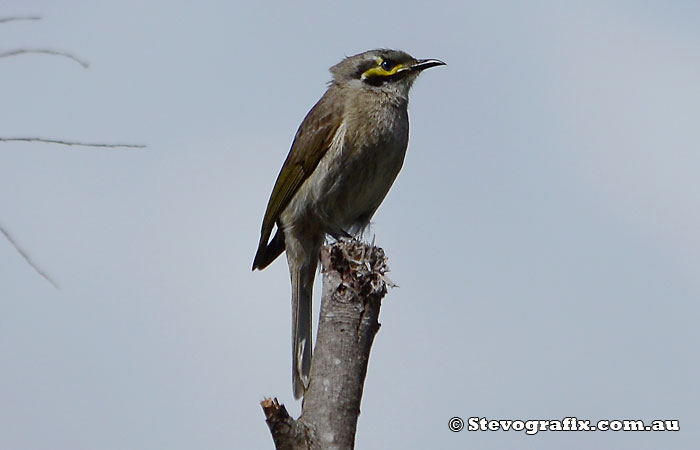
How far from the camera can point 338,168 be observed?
6.47 metres

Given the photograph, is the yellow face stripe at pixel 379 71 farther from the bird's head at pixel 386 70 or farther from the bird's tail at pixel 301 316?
the bird's tail at pixel 301 316

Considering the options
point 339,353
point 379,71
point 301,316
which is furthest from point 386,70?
point 339,353

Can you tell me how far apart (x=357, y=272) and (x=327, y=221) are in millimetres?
2584

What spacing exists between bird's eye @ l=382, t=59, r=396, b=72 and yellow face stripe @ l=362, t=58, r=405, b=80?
0.02m

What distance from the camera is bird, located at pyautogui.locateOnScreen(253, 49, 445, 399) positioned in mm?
6477

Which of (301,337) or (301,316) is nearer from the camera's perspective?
(301,337)

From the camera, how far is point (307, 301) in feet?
22.1

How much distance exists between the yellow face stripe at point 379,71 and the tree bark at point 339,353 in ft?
9.48

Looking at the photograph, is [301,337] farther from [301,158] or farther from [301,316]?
[301,158]

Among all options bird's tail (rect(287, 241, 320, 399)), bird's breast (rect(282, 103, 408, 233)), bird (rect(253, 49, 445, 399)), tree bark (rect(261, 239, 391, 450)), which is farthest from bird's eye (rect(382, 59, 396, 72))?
tree bark (rect(261, 239, 391, 450))

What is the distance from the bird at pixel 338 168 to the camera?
6.48 metres

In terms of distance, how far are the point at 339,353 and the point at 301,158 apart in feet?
10.2

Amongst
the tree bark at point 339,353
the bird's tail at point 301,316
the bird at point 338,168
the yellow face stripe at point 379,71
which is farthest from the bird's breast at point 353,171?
the tree bark at point 339,353

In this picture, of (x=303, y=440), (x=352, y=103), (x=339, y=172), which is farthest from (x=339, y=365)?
(x=352, y=103)
